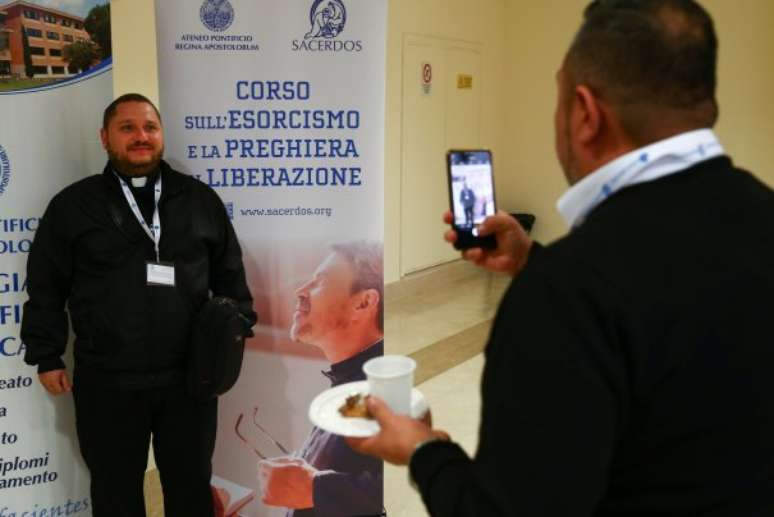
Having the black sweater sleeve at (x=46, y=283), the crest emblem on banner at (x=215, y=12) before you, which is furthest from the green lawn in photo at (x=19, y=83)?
the crest emblem on banner at (x=215, y=12)

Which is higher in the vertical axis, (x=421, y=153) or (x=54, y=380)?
(x=421, y=153)

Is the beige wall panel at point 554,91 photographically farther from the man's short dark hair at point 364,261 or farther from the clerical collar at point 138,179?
the clerical collar at point 138,179

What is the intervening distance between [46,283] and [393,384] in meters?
1.50

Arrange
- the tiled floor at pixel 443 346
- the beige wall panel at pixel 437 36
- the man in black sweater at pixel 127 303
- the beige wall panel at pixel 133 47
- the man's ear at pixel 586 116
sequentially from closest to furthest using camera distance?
the man's ear at pixel 586 116, the man in black sweater at pixel 127 303, the tiled floor at pixel 443 346, the beige wall panel at pixel 133 47, the beige wall panel at pixel 437 36

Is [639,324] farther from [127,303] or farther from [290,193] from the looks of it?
[290,193]

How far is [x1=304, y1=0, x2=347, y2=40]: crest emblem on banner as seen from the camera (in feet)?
7.97

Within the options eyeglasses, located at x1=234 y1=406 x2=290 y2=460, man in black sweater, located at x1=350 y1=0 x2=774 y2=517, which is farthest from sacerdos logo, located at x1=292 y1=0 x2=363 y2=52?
man in black sweater, located at x1=350 y1=0 x2=774 y2=517

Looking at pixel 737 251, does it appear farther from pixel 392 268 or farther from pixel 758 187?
pixel 392 268

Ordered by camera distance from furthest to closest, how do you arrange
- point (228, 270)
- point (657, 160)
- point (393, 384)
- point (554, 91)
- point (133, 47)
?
point (554, 91) → point (133, 47) → point (228, 270) → point (393, 384) → point (657, 160)

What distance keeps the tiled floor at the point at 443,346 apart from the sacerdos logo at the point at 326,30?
1.86 metres

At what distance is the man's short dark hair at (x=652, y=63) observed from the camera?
0.86 meters

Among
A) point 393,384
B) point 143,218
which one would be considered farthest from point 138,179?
point 393,384

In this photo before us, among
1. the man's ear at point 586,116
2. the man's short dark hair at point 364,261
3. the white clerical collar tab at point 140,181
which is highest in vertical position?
the man's ear at point 586,116

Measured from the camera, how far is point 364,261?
2.56 meters
